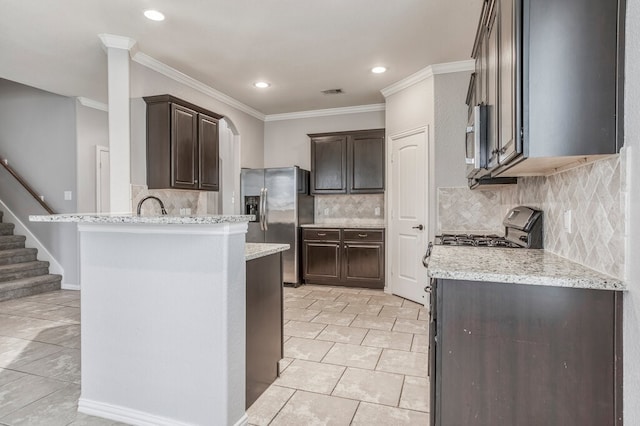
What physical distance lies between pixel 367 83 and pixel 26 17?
11.4ft

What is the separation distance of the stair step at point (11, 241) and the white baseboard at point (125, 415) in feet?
14.9

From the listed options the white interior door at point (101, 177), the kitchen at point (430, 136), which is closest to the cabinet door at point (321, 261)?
the kitchen at point (430, 136)

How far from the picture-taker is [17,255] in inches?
208

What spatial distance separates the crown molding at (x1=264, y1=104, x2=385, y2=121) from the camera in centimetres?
573

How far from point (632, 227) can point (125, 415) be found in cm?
248

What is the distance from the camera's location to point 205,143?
14.1ft

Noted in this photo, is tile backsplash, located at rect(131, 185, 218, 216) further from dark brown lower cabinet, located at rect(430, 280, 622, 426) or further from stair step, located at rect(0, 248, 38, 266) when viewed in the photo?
dark brown lower cabinet, located at rect(430, 280, 622, 426)

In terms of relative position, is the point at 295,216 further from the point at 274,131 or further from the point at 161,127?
the point at 161,127

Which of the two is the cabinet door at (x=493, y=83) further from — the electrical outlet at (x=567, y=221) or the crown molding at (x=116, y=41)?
the crown molding at (x=116, y=41)

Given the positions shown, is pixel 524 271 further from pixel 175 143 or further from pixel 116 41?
pixel 116 41

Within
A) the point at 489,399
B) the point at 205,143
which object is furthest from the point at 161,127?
the point at 489,399

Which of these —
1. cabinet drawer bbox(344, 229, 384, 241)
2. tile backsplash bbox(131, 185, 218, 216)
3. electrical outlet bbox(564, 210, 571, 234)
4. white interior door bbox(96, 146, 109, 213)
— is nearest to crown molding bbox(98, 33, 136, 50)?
tile backsplash bbox(131, 185, 218, 216)

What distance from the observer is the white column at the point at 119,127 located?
351 centimetres

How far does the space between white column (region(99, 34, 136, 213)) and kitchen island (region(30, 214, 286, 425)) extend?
157 cm
